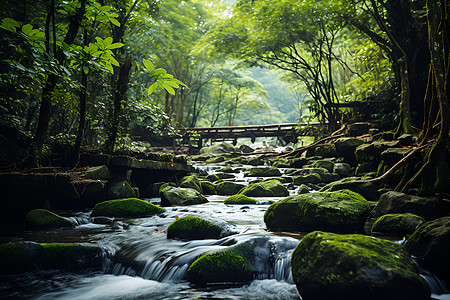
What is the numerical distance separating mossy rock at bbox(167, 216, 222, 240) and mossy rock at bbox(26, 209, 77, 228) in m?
1.99

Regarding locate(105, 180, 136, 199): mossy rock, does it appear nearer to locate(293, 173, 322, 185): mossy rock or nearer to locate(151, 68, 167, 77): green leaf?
locate(151, 68, 167, 77): green leaf

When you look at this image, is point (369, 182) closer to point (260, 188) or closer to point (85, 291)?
point (260, 188)

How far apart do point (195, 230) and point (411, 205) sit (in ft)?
11.2

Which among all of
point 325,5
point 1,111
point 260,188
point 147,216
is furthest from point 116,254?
point 325,5

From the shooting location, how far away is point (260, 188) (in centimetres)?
830

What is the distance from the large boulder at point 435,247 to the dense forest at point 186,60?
87.2 inches

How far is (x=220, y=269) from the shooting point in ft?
9.60

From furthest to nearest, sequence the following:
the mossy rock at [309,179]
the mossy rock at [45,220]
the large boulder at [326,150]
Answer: the large boulder at [326,150]
the mossy rock at [309,179]
the mossy rock at [45,220]

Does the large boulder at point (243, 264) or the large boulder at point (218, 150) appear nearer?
the large boulder at point (243, 264)

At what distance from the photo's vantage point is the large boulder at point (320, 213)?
4004mm

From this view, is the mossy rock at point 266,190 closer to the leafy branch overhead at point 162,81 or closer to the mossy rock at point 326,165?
the mossy rock at point 326,165

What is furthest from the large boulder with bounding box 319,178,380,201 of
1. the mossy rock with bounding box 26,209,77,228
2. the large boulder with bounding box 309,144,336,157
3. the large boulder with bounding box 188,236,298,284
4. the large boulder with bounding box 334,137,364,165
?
the large boulder with bounding box 309,144,336,157

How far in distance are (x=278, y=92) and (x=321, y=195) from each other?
5265 cm

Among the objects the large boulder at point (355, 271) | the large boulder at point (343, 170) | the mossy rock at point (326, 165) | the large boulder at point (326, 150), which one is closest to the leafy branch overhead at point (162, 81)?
the large boulder at point (355, 271)
